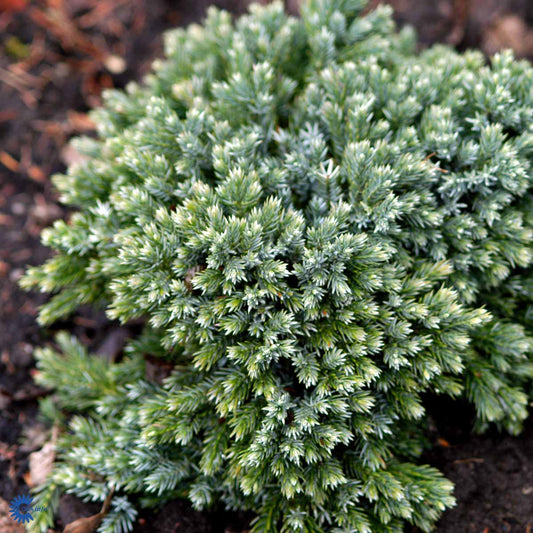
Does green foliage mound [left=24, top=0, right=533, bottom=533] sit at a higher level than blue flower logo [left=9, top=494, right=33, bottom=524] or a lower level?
higher

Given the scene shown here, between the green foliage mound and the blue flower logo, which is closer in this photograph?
the green foliage mound

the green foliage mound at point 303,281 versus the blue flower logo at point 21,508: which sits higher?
the green foliage mound at point 303,281

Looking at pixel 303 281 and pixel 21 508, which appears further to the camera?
pixel 21 508

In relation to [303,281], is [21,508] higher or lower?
lower

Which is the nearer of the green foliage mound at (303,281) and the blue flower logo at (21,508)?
the green foliage mound at (303,281)
